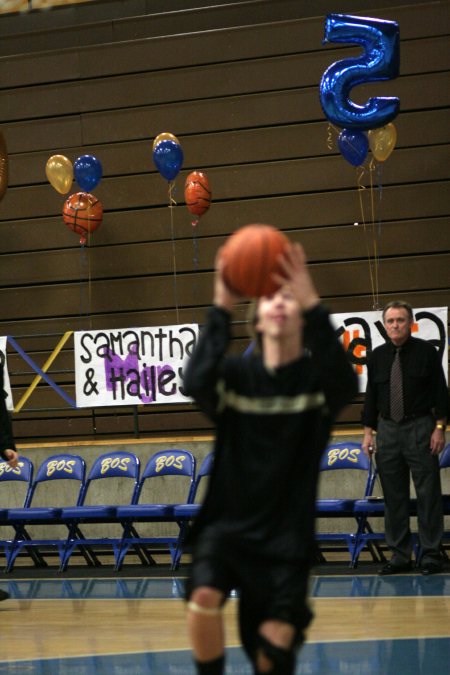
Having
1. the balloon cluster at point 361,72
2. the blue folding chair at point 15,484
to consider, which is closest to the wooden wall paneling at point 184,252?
the balloon cluster at point 361,72

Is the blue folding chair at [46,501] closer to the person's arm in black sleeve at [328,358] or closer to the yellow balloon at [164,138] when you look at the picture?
the yellow balloon at [164,138]

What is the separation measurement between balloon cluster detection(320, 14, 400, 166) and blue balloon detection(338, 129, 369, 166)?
0.39 ft

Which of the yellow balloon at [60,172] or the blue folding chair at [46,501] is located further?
the yellow balloon at [60,172]

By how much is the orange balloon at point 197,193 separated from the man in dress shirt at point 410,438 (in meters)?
3.32

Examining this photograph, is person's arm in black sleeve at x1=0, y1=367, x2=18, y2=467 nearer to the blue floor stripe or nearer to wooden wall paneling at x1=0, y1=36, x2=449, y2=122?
the blue floor stripe

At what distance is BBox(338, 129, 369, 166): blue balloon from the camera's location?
10.2 meters

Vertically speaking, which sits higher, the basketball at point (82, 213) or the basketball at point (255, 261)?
the basketball at point (82, 213)

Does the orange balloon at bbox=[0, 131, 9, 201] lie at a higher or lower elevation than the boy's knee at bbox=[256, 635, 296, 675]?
higher

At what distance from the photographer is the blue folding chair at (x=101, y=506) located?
9.00m

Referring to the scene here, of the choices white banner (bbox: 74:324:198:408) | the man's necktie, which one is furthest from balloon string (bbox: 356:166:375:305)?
the man's necktie

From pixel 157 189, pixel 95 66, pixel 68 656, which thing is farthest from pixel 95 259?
pixel 68 656

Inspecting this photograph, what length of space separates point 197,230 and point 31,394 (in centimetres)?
250

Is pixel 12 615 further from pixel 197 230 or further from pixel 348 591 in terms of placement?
pixel 197 230

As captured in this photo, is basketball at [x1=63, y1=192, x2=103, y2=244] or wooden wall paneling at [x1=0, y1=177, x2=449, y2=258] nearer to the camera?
wooden wall paneling at [x1=0, y1=177, x2=449, y2=258]
